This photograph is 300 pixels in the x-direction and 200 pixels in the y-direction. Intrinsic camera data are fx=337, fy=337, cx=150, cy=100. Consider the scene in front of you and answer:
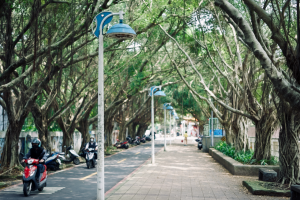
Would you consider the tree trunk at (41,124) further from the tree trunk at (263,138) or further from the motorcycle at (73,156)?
the tree trunk at (263,138)

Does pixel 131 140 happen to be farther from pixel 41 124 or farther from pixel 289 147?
pixel 289 147

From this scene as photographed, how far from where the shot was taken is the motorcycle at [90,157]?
15.1 metres

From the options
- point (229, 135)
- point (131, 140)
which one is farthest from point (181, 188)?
point (131, 140)

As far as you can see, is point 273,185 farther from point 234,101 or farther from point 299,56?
point 234,101

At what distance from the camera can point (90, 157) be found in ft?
49.6

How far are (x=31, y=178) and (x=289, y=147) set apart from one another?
7004 mm

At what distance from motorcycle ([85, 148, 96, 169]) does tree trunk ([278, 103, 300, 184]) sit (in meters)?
8.46

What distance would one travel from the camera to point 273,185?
9.19 meters

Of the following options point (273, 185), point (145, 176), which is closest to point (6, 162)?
point (145, 176)

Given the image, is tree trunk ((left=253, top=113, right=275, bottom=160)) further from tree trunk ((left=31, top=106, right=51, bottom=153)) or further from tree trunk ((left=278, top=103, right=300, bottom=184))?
tree trunk ((left=31, top=106, right=51, bottom=153))

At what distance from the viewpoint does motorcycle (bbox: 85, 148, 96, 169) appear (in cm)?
1510

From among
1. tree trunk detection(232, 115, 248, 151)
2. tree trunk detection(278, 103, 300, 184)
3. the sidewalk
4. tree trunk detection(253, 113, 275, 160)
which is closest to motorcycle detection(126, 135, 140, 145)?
tree trunk detection(232, 115, 248, 151)

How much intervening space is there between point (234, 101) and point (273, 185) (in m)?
7.63

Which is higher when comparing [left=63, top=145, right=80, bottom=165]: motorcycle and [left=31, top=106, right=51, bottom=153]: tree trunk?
[left=31, top=106, right=51, bottom=153]: tree trunk
